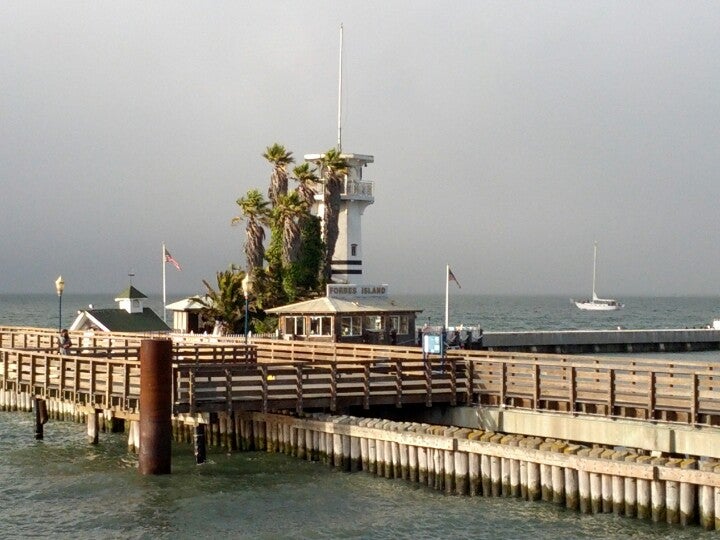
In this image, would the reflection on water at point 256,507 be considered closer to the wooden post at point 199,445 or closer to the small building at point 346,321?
the wooden post at point 199,445

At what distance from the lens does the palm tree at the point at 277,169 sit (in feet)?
235

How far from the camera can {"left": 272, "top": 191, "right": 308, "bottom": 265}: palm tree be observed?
67625 mm

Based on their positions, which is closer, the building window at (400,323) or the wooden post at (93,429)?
the wooden post at (93,429)

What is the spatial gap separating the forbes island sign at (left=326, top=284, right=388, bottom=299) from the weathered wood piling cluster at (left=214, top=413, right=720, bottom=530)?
26727 mm

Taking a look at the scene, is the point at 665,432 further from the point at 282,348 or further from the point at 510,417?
the point at 282,348

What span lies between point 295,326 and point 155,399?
84.3ft

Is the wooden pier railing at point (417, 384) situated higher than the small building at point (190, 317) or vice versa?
the small building at point (190, 317)

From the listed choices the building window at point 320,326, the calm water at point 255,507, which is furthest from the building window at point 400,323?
the calm water at point 255,507

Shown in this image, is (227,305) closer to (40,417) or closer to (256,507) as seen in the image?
(40,417)

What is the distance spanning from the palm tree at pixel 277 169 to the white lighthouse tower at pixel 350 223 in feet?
7.85

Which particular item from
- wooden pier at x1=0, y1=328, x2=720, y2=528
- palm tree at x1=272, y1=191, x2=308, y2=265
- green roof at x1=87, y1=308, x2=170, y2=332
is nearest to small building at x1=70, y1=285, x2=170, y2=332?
green roof at x1=87, y1=308, x2=170, y2=332

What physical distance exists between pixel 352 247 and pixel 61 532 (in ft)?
162

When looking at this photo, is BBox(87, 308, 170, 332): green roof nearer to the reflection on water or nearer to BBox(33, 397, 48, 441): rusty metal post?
BBox(33, 397, 48, 441): rusty metal post

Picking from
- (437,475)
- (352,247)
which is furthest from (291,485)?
(352,247)
